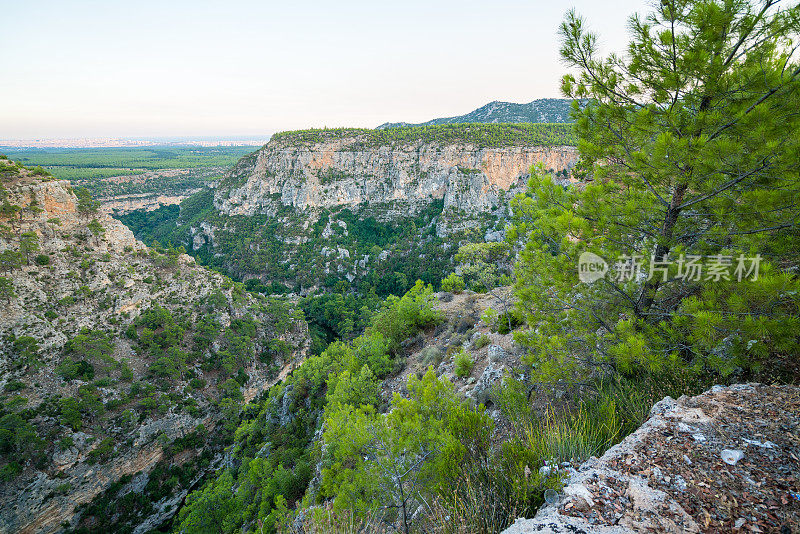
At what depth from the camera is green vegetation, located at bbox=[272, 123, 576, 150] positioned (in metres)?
55.4

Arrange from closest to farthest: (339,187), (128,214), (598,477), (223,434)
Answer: (598,477) < (223,434) < (339,187) < (128,214)

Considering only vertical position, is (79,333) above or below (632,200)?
below

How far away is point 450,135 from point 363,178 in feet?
63.1

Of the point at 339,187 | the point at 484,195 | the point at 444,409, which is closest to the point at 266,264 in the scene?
the point at 339,187

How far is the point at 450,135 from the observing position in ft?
197

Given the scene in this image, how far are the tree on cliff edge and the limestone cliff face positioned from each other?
175 ft

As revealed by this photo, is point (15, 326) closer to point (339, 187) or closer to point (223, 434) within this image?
point (223, 434)

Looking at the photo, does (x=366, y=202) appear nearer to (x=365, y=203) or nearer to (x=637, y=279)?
(x=365, y=203)

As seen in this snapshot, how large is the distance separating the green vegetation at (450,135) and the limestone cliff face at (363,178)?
1.35 m

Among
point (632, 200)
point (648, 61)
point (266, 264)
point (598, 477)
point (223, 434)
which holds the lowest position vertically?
point (223, 434)

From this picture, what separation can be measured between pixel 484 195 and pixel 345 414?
175 ft

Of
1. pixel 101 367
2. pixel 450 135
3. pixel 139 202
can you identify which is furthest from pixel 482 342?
pixel 139 202

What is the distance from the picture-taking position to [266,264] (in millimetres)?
53406

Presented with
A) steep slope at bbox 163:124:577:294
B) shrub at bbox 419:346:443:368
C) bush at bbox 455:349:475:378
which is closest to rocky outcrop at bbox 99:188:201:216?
steep slope at bbox 163:124:577:294
